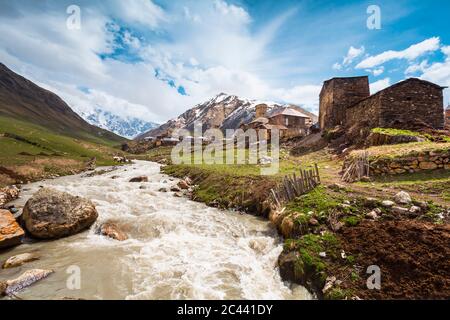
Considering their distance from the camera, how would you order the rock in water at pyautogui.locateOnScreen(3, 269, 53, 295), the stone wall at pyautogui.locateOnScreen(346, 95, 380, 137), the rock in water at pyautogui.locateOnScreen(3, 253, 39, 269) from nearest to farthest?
1. the rock in water at pyautogui.locateOnScreen(3, 269, 53, 295)
2. the rock in water at pyautogui.locateOnScreen(3, 253, 39, 269)
3. the stone wall at pyautogui.locateOnScreen(346, 95, 380, 137)

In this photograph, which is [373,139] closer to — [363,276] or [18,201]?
[363,276]

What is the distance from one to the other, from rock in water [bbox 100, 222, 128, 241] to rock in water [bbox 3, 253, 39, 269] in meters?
3.08

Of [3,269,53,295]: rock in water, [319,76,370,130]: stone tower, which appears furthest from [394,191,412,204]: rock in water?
[319,76,370,130]: stone tower

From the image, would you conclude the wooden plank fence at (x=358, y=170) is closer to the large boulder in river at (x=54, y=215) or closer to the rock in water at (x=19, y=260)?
the large boulder in river at (x=54, y=215)

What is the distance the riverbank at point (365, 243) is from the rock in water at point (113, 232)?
334 inches

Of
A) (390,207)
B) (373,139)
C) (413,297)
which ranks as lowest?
(413,297)

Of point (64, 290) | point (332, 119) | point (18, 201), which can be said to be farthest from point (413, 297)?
point (332, 119)

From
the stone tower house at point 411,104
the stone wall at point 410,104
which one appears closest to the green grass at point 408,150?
the stone wall at point 410,104

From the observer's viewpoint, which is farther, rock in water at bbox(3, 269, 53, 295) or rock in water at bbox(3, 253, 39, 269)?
rock in water at bbox(3, 253, 39, 269)

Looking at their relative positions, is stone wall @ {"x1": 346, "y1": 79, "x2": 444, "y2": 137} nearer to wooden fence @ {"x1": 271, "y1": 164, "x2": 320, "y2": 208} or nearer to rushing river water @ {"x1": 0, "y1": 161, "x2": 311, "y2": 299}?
wooden fence @ {"x1": 271, "y1": 164, "x2": 320, "y2": 208}

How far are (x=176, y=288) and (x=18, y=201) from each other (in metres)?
17.8

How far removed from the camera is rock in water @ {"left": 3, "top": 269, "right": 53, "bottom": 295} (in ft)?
25.0

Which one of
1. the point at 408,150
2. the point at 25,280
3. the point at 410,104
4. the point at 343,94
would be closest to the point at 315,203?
the point at 408,150

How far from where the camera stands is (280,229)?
1237cm
